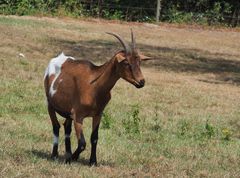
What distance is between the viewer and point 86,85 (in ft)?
23.6

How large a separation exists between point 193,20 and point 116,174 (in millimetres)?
32155

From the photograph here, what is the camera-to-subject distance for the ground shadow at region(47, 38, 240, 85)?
69.0 ft

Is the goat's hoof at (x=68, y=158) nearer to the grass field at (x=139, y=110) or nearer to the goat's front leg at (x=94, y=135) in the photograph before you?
the grass field at (x=139, y=110)

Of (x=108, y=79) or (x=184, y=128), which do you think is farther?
(x=184, y=128)

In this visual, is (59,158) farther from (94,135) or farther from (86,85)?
(86,85)

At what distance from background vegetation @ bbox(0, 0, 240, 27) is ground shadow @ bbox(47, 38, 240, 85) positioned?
33.4 ft

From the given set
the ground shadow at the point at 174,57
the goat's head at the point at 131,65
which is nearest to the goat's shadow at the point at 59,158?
the goat's head at the point at 131,65

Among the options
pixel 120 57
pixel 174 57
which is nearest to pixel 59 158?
pixel 120 57

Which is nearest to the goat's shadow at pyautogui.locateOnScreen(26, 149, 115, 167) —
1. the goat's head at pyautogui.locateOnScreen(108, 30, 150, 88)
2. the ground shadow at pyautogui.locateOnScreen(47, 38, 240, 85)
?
the goat's head at pyautogui.locateOnScreen(108, 30, 150, 88)

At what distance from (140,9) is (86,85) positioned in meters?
31.9

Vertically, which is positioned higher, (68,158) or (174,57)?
(68,158)

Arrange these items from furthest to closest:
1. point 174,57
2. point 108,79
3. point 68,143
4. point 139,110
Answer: point 174,57 → point 139,110 → point 68,143 → point 108,79

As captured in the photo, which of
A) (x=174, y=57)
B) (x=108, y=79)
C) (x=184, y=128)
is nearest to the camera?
(x=108, y=79)

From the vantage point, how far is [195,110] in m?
13.9
